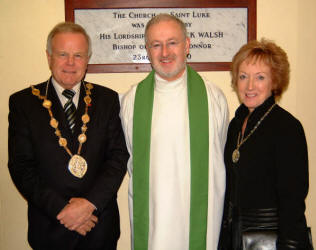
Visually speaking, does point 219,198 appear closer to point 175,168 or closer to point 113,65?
point 175,168

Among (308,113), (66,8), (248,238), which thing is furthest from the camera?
(308,113)

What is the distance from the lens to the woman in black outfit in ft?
5.94

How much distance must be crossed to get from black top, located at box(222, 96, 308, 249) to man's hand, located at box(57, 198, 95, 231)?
0.90 m

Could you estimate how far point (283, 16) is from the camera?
9.79ft

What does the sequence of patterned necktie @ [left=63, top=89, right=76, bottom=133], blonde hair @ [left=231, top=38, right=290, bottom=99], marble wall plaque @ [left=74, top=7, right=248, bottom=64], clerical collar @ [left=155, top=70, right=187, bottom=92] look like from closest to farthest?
blonde hair @ [left=231, top=38, right=290, bottom=99], patterned necktie @ [left=63, top=89, right=76, bottom=133], clerical collar @ [left=155, top=70, right=187, bottom=92], marble wall plaque @ [left=74, top=7, right=248, bottom=64]

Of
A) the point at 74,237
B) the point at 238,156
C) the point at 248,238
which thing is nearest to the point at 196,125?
the point at 238,156

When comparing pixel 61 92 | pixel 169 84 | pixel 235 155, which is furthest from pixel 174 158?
pixel 61 92

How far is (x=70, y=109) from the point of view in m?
2.18

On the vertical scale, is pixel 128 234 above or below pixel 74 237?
below

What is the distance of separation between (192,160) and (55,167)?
921 millimetres

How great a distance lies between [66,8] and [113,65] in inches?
24.2

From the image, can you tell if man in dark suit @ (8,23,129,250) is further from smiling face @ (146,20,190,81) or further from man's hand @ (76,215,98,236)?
smiling face @ (146,20,190,81)

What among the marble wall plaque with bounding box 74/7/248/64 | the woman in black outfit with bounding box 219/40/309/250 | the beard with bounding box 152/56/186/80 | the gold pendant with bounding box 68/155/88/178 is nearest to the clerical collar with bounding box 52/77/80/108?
the gold pendant with bounding box 68/155/88/178

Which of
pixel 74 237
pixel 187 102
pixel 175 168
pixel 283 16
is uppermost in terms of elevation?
pixel 283 16
